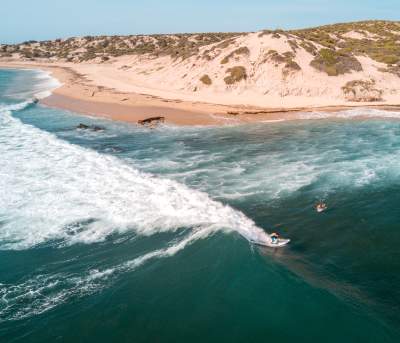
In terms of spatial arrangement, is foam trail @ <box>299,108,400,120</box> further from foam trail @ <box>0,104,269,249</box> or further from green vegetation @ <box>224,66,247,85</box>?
foam trail @ <box>0,104,269,249</box>

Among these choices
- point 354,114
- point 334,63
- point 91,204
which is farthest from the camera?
point 334,63

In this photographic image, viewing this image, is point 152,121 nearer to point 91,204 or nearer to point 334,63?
point 91,204

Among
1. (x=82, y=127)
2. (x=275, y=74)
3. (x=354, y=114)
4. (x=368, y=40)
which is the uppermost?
(x=368, y=40)

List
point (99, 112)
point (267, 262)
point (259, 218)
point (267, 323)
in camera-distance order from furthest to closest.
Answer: point (99, 112), point (259, 218), point (267, 262), point (267, 323)

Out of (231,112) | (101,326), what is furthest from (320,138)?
(101,326)

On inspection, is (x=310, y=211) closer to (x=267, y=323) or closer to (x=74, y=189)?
(x=267, y=323)

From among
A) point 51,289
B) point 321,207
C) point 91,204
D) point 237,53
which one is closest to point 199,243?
point 51,289
